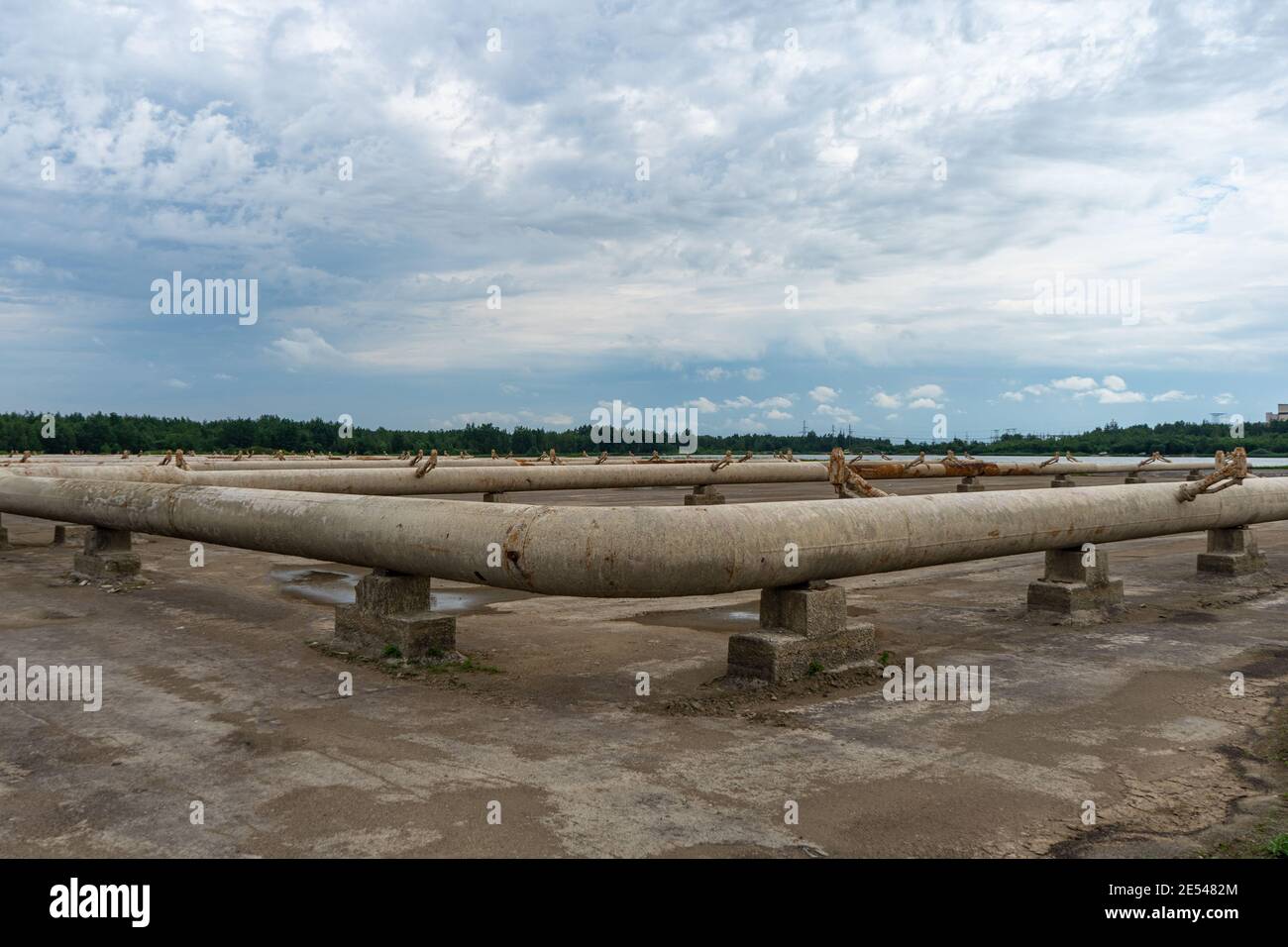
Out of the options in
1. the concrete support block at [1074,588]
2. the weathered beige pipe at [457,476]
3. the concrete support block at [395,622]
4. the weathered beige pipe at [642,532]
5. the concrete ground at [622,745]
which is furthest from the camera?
the weathered beige pipe at [457,476]

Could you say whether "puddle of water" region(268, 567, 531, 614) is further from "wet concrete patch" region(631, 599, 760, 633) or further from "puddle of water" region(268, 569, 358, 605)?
"wet concrete patch" region(631, 599, 760, 633)

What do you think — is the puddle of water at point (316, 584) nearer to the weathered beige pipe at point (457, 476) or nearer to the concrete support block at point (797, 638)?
the weathered beige pipe at point (457, 476)

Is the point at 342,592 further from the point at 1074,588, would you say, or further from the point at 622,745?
the point at 1074,588

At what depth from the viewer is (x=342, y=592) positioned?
9.86m

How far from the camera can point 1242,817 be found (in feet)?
12.7

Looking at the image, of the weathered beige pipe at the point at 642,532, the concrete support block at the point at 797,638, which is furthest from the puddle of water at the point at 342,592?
the concrete support block at the point at 797,638

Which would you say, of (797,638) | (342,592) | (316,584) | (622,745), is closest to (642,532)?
(622,745)

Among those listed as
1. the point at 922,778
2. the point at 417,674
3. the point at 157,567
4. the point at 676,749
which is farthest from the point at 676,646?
the point at 157,567

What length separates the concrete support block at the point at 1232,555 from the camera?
1106 centimetres

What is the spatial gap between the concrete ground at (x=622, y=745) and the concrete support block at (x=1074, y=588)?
244 mm

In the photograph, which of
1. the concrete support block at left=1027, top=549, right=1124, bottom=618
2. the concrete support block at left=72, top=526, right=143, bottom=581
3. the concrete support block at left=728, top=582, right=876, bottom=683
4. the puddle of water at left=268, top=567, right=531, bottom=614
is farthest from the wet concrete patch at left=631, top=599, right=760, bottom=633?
the concrete support block at left=72, top=526, right=143, bottom=581

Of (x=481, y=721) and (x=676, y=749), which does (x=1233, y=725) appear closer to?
(x=676, y=749)

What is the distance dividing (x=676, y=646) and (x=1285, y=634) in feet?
17.8

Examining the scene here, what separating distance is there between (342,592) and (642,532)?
18.9 feet
